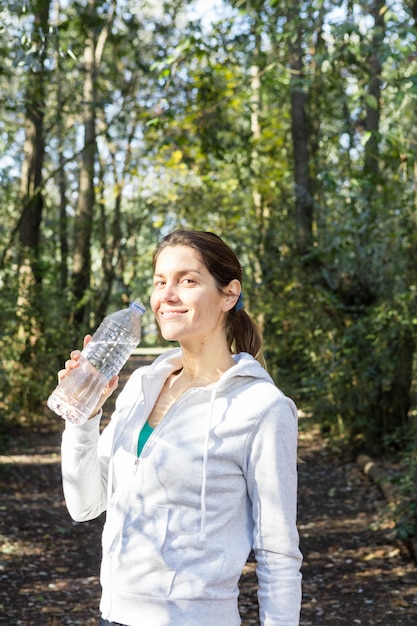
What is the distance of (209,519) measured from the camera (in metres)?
2.41

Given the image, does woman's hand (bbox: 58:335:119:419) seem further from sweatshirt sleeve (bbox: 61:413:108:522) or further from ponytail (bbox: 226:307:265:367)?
ponytail (bbox: 226:307:265:367)

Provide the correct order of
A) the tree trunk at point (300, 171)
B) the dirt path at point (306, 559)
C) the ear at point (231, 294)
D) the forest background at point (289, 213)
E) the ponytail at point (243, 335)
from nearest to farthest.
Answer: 1. the ear at point (231, 294)
2. the ponytail at point (243, 335)
3. the dirt path at point (306, 559)
4. the forest background at point (289, 213)
5. the tree trunk at point (300, 171)

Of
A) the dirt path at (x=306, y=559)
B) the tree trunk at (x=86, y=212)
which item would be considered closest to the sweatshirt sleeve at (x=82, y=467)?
the dirt path at (x=306, y=559)

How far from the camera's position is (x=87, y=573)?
7242 mm

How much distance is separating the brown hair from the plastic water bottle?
0.96 ft

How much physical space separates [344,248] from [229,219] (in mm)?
7748

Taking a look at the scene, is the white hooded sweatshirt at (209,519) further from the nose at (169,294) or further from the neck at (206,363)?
the nose at (169,294)

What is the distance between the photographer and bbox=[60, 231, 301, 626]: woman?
2396 millimetres

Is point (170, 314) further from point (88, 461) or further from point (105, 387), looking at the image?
point (88, 461)

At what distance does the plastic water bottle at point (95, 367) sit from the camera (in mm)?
2627

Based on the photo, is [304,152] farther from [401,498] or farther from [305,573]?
[305,573]

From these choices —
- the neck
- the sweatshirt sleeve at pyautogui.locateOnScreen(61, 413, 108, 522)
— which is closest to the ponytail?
the neck

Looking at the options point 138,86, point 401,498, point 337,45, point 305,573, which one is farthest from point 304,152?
point 138,86

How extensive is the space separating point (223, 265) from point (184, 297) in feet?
0.55
